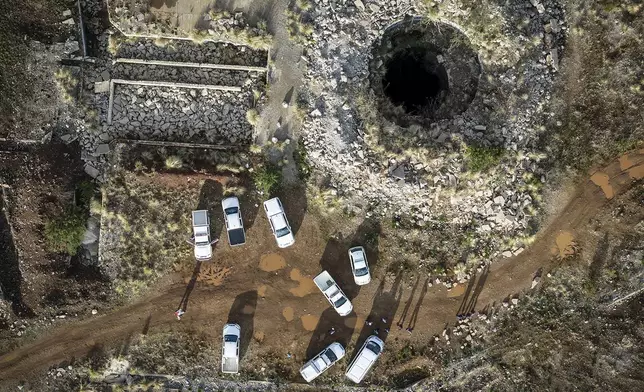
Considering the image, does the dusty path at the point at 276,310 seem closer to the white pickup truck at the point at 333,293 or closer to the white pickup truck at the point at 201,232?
the white pickup truck at the point at 333,293

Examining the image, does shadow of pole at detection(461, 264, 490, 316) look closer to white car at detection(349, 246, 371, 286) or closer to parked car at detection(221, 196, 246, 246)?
white car at detection(349, 246, 371, 286)

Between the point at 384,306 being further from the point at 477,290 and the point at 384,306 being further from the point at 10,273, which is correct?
the point at 10,273

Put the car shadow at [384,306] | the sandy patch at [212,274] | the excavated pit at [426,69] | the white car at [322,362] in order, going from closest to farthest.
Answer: the white car at [322,362], the sandy patch at [212,274], the car shadow at [384,306], the excavated pit at [426,69]

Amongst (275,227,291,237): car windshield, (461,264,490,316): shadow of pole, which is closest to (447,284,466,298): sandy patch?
(461,264,490,316): shadow of pole

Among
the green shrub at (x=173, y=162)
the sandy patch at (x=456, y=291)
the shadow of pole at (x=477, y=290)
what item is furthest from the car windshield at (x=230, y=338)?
the shadow of pole at (x=477, y=290)

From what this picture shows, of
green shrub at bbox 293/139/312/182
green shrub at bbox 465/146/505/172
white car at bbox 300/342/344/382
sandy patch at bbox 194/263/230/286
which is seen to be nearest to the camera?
green shrub at bbox 465/146/505/172

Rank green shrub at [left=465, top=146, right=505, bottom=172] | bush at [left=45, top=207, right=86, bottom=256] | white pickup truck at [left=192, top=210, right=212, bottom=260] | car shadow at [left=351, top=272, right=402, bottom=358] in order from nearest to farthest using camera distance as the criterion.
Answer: green shrub at [left=465, top=146, right=505, bottom=172]
white pickup truck at [left=192, top=210, right=212, bottom=260]
bush at [left=45, top=207, right=86, bottom=256]
car shadow at [left=351, top=272, right=402, bottom=358]

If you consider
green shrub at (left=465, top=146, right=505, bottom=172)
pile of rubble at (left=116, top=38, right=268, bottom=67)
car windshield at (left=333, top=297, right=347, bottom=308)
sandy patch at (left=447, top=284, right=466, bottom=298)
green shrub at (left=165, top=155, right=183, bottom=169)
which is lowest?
car windshield at (left=333, top=297, right=347, bottom=308)
